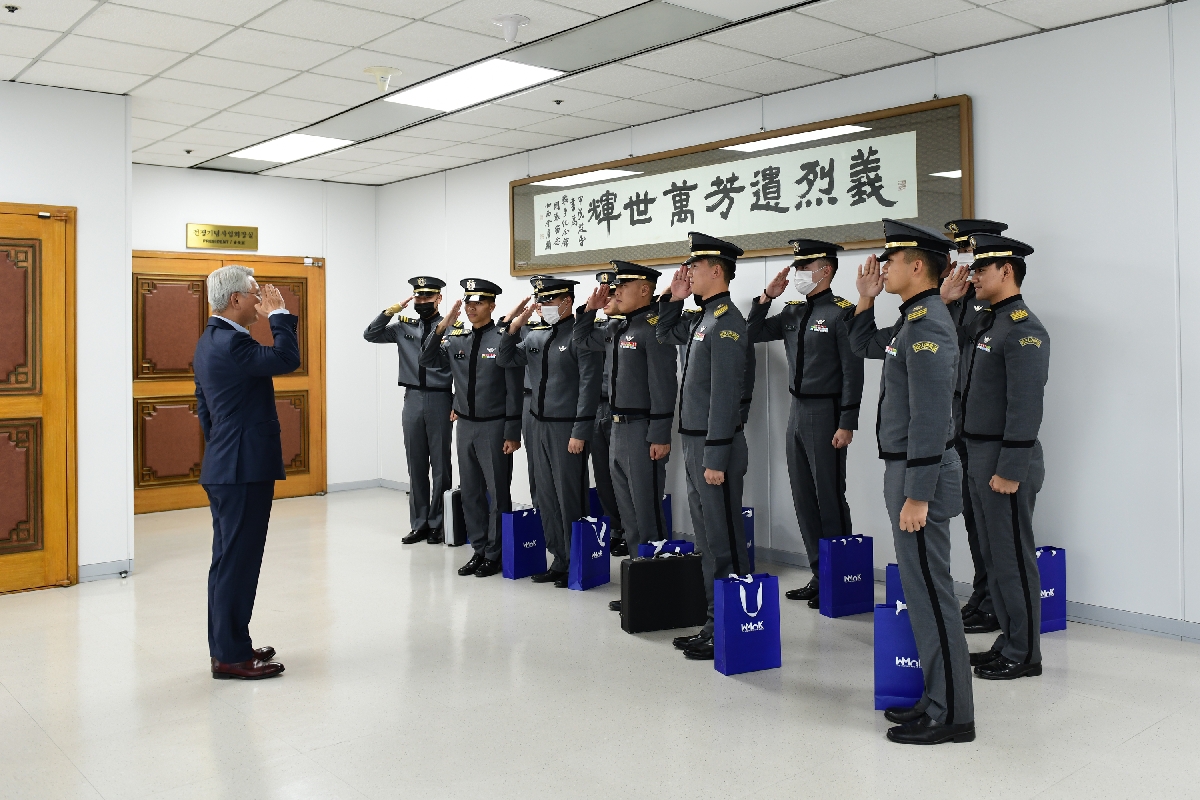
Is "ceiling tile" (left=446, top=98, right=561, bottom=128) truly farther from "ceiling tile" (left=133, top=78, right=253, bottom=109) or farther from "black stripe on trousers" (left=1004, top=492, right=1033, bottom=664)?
"black stripe on trousers" (left=1004, top=492, right=1033, bottom=664)

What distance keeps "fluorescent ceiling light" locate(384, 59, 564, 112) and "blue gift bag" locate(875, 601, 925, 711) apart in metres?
3.86

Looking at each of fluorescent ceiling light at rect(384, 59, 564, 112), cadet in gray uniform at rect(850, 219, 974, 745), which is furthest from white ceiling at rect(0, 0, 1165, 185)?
cadet in gray uniform at rect(850, 219, 974, 745)

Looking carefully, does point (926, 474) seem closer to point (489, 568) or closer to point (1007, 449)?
point (1007, 449)

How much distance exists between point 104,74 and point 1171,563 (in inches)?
259

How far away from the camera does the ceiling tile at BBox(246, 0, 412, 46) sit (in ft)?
15.8

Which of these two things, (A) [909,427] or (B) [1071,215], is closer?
(A) [909,427]

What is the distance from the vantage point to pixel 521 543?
6.23 metres

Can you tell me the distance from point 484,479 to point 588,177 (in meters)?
2.73

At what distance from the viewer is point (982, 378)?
4.45 m

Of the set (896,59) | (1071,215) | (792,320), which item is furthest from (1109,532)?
(896,59)

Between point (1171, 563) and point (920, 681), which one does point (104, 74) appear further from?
point (1171, 563)

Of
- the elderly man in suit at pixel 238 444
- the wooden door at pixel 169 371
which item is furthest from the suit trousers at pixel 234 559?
the wooden door at pixel 169 371

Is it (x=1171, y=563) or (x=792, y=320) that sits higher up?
(x=792, y=320)

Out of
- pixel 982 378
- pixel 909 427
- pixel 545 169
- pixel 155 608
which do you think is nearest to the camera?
pixel 909 427
